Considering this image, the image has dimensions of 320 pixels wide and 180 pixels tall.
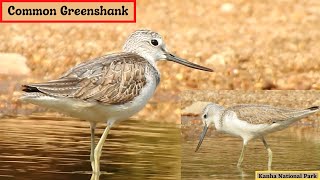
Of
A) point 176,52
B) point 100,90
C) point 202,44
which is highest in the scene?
point 202,44

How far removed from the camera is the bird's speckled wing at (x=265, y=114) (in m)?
10.1

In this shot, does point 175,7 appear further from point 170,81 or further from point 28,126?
point 28,126

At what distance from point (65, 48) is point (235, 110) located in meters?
5.14

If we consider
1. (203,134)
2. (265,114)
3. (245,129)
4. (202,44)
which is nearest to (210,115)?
(203,134)

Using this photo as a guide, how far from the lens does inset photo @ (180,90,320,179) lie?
971cm

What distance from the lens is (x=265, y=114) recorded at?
10.2m

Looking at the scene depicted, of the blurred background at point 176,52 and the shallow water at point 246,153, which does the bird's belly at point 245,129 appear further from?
the blurred background at point 176,52

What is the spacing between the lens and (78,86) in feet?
30.8

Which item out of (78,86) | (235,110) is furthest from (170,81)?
(78,86)

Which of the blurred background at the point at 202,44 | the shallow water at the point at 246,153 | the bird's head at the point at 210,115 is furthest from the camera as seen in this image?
the blurred background at the point at 202,44

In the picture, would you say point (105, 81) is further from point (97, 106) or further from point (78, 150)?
point (78, 150)

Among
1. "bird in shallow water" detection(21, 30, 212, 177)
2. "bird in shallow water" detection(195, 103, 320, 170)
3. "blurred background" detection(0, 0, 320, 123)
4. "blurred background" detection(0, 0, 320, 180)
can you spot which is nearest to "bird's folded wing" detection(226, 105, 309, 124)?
"bird in shallow water" detection(195, 103, 320, 170)

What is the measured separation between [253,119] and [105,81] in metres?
1.52

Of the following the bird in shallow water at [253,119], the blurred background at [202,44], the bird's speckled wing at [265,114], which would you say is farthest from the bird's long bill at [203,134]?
the blurred background at [202,44]
